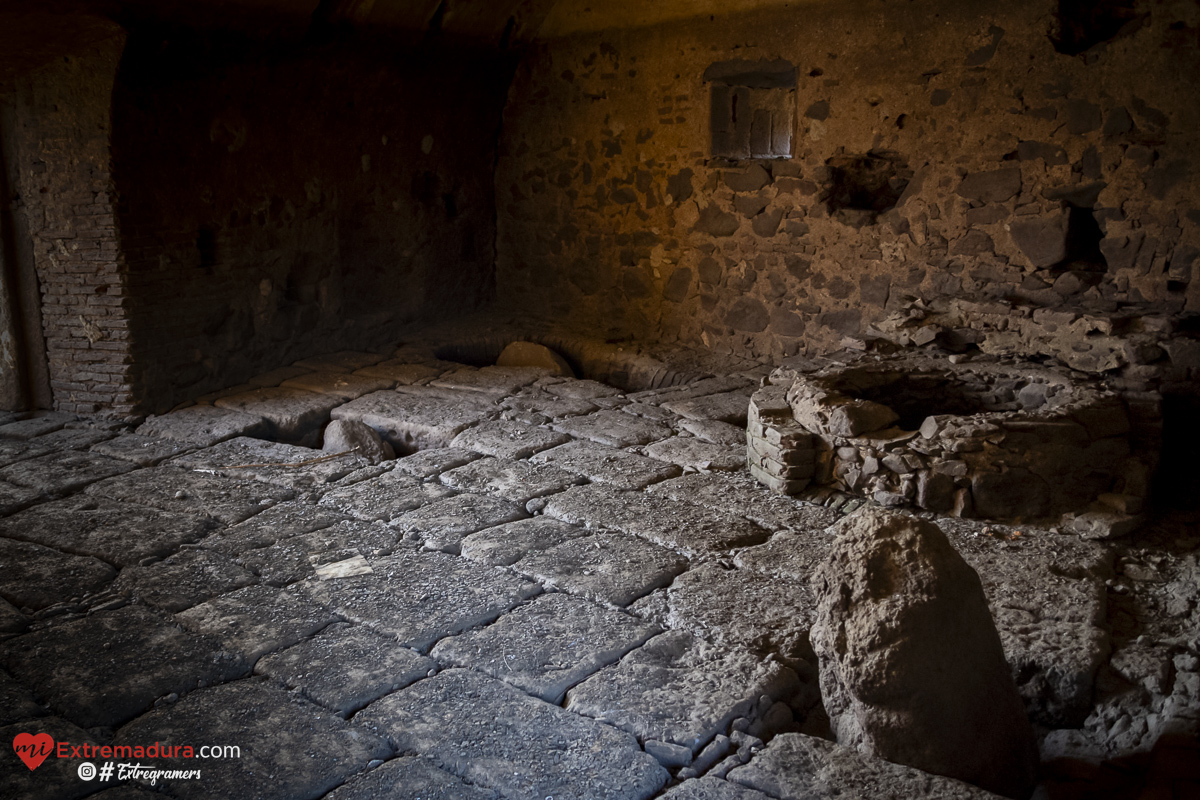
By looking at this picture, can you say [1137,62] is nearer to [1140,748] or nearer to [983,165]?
[983,165]

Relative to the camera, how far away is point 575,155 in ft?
24.0

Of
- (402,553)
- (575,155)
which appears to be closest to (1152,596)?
(402,553)

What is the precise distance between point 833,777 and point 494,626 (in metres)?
1.23

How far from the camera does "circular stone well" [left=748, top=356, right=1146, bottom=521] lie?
12.4ft

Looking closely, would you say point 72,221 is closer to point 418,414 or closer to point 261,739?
point 418,414

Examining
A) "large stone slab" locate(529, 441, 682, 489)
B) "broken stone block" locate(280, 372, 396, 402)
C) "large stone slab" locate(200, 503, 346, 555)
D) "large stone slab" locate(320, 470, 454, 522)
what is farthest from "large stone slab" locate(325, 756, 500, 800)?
"broken stone block" locate(280, 372, 396, 402)

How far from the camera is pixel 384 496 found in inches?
167

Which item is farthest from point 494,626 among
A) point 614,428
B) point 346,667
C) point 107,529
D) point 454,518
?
point 614,428

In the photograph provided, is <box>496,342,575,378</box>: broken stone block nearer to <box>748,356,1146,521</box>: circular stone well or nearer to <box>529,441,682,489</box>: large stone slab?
<box>529,441,682,489</box>: large stone slab

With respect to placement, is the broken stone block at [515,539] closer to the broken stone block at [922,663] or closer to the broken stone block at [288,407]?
the broken stone block at [922,663]

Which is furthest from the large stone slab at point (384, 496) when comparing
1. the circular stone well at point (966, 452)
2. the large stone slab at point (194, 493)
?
the circular stone well at point (966, 452)

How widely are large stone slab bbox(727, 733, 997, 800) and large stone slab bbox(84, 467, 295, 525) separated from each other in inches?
104

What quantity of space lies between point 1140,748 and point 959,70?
13.0 feet

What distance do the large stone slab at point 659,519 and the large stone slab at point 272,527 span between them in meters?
1.01
